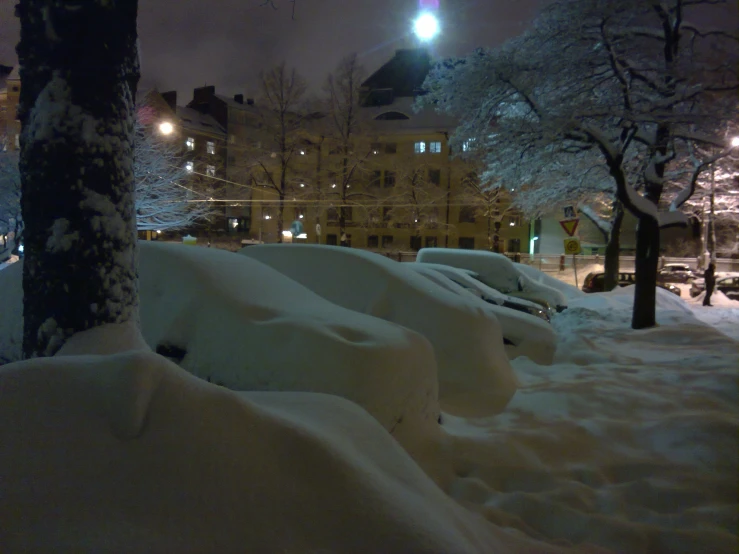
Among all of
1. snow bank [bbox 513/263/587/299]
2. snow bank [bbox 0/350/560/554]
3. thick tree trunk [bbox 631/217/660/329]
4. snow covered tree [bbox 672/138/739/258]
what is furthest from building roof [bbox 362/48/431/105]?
snow bank [bbox 0/350/560/554]

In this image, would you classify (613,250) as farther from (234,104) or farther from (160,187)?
(234,104)

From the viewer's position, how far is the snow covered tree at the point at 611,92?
31.5ft

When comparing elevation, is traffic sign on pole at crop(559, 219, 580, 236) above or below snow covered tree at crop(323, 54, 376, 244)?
below

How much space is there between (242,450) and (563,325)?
381 inches

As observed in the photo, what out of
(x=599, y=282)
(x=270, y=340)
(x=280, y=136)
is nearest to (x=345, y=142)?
(x=280, y=136)

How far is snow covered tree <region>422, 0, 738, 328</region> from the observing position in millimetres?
9594

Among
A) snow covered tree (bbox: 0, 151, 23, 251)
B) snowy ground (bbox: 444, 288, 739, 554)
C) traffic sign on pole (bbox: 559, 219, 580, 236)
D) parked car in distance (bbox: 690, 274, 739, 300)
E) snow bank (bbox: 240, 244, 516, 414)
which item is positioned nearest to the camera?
snowy ground (bbox: 444, 288, 739, 554)

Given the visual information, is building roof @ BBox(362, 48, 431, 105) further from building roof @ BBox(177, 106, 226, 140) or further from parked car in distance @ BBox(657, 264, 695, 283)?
parked car in distance @ BBox(657, 264, 695, 283)

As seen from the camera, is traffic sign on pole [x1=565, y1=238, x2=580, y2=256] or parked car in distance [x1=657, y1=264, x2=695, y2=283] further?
parked car in distance [x1=657, y1=264, x2=695, y2=283]

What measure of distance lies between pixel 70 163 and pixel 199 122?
4259cm

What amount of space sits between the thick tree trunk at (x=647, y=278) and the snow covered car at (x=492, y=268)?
1.84m

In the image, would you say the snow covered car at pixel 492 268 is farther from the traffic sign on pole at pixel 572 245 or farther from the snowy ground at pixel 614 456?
the snowy ground at pixel 614 456

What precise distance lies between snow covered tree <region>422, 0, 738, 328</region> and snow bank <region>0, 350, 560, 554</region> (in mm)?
8932

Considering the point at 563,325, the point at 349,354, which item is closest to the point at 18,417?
the point at 349,354
